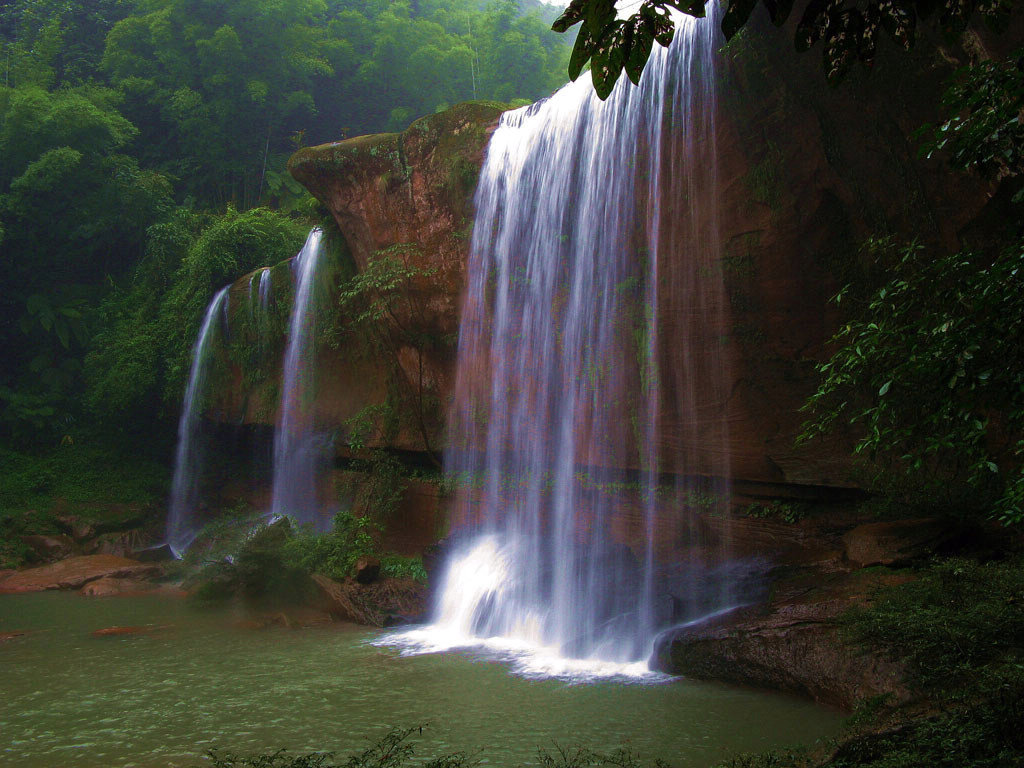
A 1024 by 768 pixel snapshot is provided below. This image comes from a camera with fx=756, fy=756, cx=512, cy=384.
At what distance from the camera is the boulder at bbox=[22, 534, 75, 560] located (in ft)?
53.2

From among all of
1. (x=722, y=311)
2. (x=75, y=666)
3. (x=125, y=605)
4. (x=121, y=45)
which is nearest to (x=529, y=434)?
(x=722, y=311)

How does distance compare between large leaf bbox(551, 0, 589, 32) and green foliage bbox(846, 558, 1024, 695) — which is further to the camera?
green foliage bbox(846, 558, 1024, 695)

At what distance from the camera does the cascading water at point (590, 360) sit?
9.48 meters

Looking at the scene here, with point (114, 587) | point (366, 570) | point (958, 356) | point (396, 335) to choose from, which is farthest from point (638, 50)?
point (114, 587)

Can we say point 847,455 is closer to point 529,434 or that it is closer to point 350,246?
point 529,434

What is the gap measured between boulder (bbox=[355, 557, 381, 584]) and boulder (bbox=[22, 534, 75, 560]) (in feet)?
29.3

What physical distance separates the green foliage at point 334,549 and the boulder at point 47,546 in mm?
7087

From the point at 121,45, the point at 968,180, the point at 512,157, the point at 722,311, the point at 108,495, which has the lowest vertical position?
the point at 108,495

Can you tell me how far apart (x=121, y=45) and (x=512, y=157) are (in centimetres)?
2094

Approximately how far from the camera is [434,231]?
13250 millimetres

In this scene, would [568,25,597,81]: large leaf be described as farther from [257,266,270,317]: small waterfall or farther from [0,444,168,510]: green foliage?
[0,444,168,510]: green foliage

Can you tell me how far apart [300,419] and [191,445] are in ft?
14.3

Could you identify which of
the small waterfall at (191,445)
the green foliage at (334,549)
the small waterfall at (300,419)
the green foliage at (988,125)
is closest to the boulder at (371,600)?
the green foliage at (334,549)

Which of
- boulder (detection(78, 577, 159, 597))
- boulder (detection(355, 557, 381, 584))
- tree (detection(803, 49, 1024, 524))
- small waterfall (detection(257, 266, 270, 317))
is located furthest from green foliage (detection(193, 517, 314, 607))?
tree (detection(803, 49, 1024, 524))
